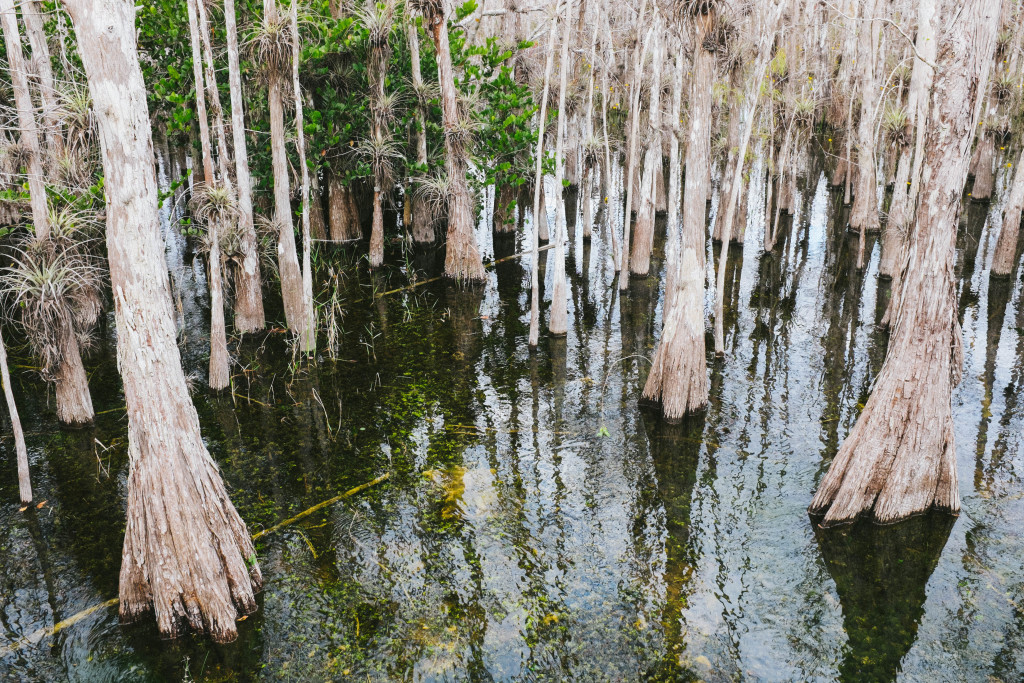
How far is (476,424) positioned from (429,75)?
11665mm

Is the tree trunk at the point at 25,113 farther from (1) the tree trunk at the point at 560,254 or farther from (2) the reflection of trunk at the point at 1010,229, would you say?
(2) the reflection of trunk at the point at 1010,229

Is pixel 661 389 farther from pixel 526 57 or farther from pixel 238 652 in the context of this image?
pixel 526 57

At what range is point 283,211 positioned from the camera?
1390 cm

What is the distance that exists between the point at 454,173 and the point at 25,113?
9.65 meters

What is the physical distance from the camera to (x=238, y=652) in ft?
23.9

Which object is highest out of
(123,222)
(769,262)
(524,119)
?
(524,119)

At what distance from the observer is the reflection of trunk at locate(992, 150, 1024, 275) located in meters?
17.4

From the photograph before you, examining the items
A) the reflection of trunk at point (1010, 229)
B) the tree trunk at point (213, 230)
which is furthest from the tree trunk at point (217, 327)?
the reflection of trunk at point (1010, 229)

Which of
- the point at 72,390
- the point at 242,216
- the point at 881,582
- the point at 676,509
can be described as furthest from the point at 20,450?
the point at 881,582

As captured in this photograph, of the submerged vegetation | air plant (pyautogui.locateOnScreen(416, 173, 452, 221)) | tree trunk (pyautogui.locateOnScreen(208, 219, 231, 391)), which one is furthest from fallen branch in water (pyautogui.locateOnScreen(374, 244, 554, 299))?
tree trunk (pyautogui.locateOnScreen(208, 219, 231, 391))

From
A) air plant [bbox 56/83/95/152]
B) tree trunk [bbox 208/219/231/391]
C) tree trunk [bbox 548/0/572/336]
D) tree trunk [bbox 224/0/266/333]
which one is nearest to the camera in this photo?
air plant [bbox 56/83/95/152]

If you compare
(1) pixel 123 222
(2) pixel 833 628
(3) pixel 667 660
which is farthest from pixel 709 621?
(1) pixel 123 222

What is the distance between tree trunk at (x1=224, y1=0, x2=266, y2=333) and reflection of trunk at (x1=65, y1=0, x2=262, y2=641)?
20.8ft

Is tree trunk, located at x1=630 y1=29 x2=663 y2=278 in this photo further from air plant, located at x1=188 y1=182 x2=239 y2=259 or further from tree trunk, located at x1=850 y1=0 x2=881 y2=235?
air plant, located at x1=188 y1=182 x2=239 y2=259
